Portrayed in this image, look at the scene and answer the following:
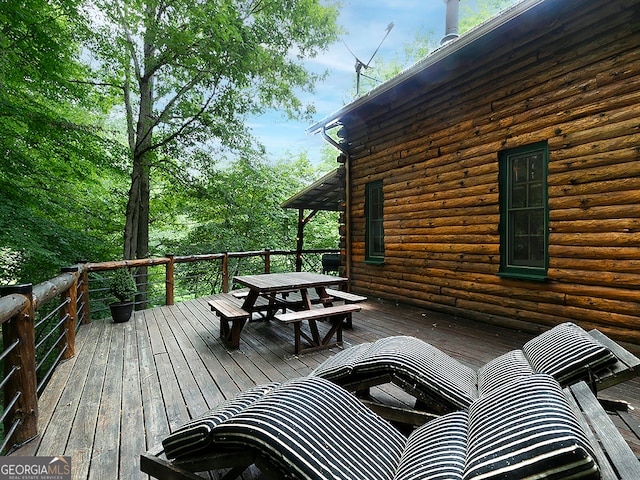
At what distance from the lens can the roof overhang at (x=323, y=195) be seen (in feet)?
24.5

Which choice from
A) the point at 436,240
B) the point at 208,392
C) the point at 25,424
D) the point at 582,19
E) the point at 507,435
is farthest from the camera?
the point at 436,240

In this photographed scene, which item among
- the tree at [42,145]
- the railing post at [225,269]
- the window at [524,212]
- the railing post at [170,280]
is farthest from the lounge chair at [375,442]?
the railing post at [225,269]

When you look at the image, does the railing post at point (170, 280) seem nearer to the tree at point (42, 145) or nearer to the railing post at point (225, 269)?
the railing post at point (225, 269)

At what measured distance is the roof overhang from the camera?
746cm

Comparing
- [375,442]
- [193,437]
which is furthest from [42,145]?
[375,442]

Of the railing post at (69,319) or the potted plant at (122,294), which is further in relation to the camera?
the potted plant at (122,294)

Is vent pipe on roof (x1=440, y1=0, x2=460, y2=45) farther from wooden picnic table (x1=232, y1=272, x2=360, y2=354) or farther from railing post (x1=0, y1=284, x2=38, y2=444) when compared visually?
railing post (x1=0, y1=284, x2=38, y2=444)

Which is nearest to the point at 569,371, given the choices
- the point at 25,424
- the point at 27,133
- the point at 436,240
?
the point at 25,424

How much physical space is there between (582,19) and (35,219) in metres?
8.10

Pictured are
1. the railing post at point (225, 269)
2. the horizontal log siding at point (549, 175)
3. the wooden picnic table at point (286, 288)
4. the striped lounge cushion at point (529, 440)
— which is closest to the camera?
the striped lounge cushion at point (529, 440)

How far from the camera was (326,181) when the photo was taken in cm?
784

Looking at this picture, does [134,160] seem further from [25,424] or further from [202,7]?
[25,424]

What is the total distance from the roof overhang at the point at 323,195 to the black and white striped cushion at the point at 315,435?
601 cm

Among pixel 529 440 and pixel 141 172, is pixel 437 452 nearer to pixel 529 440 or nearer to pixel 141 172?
pixel 529 440
